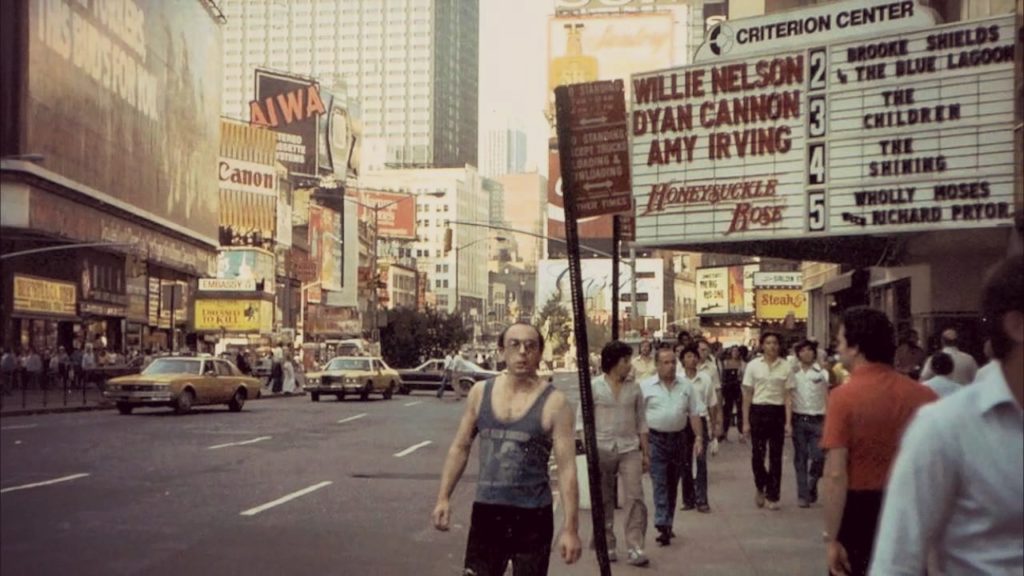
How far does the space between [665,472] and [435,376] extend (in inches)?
295

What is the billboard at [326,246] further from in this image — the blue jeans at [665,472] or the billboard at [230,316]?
the billboard at [230,316]

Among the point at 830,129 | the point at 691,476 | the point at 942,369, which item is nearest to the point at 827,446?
the point at 942,369

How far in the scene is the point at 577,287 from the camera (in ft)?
19.3

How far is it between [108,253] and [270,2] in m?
3.72

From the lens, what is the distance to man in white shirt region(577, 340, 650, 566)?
10.7 m

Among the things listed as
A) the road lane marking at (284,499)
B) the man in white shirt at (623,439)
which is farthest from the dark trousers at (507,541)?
the man in white shirt at (623,439)

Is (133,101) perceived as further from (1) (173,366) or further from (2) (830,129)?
(2) (830,129)

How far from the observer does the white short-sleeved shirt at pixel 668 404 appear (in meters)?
12.7

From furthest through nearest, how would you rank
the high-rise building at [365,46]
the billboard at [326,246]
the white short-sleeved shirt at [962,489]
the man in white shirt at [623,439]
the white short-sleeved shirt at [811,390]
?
the billboard at [326,246], the white short-sleeved shirt at [811,390], the man in white shirt at [623,439], the high-rise building at [365,46], the white short-sleeved shirt at [962,489]

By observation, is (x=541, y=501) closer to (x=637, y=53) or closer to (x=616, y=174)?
(x=616, y=174)

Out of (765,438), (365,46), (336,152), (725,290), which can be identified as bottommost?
(765,438)

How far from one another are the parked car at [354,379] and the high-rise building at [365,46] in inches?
96.6

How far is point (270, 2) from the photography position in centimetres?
664

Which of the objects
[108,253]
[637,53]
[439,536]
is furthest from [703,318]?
[108,253]
